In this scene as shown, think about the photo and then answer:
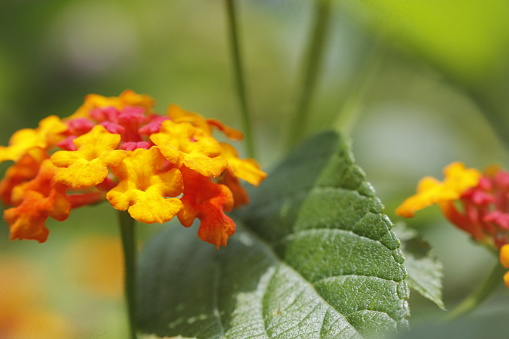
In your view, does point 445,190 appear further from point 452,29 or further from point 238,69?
point 452,29

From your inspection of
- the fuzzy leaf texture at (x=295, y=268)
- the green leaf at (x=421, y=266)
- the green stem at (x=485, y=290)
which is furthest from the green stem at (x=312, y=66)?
the green stem at (x=485, y=290)

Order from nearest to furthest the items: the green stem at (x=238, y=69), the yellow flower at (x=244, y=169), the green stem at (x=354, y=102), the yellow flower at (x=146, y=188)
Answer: the yellow flower at (x=146, y=188) → the yellow flower at (x=244, y=169) → the green stem at (x=238, y=69) → the green stem at (x=354, y=102)

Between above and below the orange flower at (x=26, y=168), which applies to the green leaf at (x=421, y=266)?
below

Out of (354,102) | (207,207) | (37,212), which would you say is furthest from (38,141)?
(354,102)

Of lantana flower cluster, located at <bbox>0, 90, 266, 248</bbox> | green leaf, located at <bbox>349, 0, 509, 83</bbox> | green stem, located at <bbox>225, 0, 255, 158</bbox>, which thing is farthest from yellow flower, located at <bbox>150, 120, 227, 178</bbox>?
green leaf, located at <bbox>349, 0, 509, 83</bbox>

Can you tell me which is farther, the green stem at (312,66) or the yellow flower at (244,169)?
the green stem at (312,66)

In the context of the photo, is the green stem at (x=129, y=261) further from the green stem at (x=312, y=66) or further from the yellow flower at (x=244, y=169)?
the green stem at (x=312, y=66)
